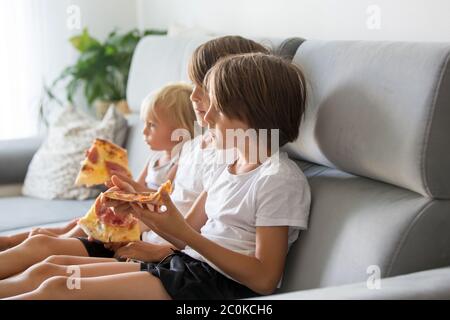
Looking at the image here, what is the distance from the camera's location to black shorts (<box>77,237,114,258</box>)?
195cm

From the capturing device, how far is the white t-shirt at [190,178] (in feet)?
6.57

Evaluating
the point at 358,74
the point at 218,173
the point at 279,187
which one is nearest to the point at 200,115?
the point at 218,173

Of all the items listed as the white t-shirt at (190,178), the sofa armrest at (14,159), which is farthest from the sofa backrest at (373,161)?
the sofa armrest at (14,159)

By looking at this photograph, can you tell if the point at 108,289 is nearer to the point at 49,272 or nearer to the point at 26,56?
the point at 49,272

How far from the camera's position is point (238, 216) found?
65.7 inches

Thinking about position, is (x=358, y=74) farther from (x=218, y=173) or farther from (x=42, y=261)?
(x=42, y=261)

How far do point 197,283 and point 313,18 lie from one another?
4.08 ft

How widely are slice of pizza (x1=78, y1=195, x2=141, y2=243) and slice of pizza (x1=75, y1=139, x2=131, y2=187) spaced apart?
0.33 meters

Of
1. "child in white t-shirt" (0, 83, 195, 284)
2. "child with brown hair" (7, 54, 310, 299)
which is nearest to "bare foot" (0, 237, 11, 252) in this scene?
"child in white t-shirt" (0, 83, 195, 284)

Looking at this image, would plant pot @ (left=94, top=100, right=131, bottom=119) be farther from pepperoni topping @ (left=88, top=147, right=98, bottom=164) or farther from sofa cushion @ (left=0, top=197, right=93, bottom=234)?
pepperoni topping @ (left=88, top=147, right=98, bottom=164)

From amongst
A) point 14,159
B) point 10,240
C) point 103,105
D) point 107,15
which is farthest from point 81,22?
point 10,240

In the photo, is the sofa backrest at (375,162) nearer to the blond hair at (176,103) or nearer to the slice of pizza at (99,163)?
the blond hair at (176,103)

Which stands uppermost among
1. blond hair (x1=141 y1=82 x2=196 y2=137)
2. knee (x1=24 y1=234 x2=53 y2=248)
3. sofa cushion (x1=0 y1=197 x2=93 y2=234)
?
blond hair (x1=141 y1=82 x2=196 y2=137)

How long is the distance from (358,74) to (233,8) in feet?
4.96
